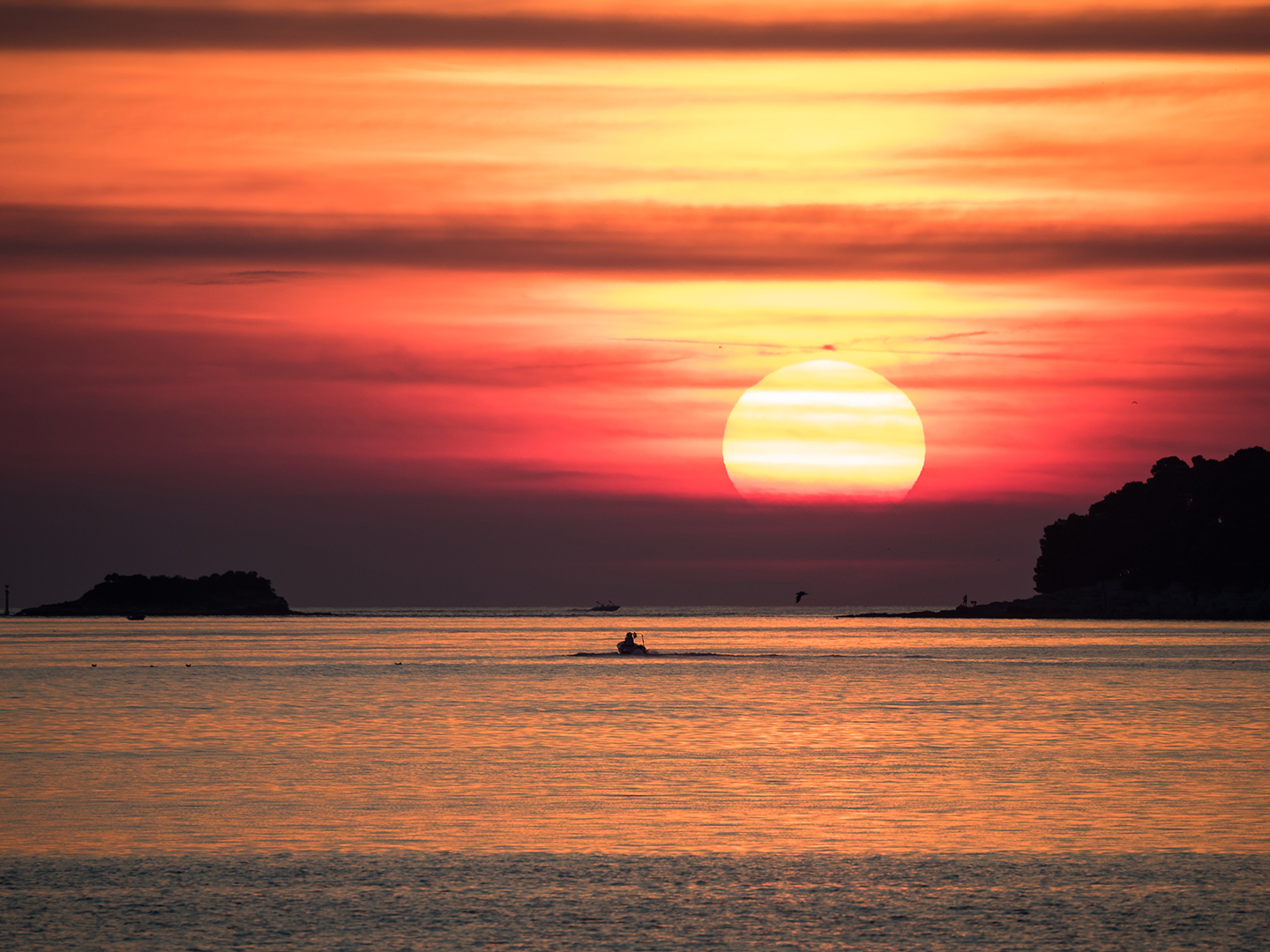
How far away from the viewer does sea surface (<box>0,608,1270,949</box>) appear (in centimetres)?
2531

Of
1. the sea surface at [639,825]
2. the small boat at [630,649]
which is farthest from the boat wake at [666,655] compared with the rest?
the sea surface at [639,825]

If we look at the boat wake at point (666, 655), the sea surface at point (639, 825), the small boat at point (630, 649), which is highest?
the small boat at point (630, 649)

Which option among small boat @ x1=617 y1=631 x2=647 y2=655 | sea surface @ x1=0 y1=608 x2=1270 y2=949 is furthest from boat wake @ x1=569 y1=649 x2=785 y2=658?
sea surface @ x1=0 y1=608 x2=1270 y2=949

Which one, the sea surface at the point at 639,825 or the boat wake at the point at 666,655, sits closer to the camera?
the sea surface at the point at 639,825

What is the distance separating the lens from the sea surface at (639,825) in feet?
83.0

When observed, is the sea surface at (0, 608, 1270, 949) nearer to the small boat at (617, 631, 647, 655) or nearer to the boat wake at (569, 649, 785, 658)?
the boat wake at (569, 649, 785, 658)

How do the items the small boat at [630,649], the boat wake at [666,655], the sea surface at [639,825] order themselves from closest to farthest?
the sea surface at [639,825] < the boat wake at [666,655] < the small boat at [630,649]

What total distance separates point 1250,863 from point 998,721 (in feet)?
123

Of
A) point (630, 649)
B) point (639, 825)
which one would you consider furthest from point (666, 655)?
point (639, 825)

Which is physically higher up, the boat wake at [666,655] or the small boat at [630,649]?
the small boat at [630,649]

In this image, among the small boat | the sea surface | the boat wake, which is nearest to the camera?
→ the sea surface

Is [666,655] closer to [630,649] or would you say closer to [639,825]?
[630,649]

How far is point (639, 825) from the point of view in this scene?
116ft

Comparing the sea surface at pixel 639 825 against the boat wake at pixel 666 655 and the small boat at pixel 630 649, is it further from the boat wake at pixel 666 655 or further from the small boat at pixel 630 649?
the small boat at pixel 630 649
